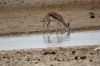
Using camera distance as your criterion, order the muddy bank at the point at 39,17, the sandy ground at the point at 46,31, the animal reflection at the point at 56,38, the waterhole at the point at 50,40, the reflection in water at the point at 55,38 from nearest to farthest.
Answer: the sandy ground at the point at 46,31 < the waterhole at the point at 50,40 < the reflection in water at the point at 55,38 < the animal reflection at the point at 56,38 < the muddy bank at the point at 39,17

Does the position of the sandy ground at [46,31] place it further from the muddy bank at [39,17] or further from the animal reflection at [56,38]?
the animal reflection at [56,38]

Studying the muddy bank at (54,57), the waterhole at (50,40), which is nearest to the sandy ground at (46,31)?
the muddy bank at (54,57)

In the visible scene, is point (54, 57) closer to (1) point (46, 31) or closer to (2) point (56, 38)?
(2) point (56, 38)

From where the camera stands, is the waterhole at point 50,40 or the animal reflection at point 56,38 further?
the animal reflection at point 56,38

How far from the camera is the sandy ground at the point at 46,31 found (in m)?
7.98

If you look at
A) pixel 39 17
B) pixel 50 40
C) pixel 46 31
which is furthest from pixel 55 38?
pixel 39 17

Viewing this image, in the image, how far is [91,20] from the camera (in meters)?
15.8

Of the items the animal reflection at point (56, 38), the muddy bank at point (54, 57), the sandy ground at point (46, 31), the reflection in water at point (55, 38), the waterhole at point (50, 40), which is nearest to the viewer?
the muddy bank at point (54, 57)

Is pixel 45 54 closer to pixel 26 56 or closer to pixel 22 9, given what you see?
pixel 26 56

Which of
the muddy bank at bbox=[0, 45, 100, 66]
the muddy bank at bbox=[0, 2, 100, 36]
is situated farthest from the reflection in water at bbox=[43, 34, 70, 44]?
the muddy bank at bbox=[0, 45, 100, 66]

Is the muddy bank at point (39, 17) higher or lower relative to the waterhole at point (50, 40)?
higher

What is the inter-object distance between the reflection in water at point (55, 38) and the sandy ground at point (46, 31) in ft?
3.44

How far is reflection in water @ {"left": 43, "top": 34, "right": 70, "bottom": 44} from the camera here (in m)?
11.8

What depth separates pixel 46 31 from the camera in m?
14.1
